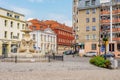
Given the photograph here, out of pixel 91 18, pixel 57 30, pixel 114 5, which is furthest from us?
pixel 57 30

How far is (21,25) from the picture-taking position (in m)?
65.8

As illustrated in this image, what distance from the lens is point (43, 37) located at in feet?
248

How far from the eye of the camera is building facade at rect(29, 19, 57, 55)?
240 feet

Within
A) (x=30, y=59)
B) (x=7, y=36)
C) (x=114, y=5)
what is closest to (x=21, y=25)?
(x=7, y=36)

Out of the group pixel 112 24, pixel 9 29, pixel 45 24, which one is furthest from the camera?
pixel 45 24

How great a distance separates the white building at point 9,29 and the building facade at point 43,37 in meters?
8.76

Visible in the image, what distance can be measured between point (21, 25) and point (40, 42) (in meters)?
10.4

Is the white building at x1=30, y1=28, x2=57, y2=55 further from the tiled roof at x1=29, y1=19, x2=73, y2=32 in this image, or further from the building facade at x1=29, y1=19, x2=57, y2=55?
the tiled roof at x1=29, y1=19, x2=73, y2=32

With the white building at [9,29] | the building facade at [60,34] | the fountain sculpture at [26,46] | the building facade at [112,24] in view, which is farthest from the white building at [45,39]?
the fountain sculpture at [26,46]

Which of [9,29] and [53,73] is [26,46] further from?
[9,29]

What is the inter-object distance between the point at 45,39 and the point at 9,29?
1829cm

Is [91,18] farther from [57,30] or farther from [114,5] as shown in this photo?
[57,30]

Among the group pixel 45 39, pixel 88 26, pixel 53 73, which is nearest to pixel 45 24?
pixel 45 39

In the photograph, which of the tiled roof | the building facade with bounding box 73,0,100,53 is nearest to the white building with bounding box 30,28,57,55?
the tiled roof
